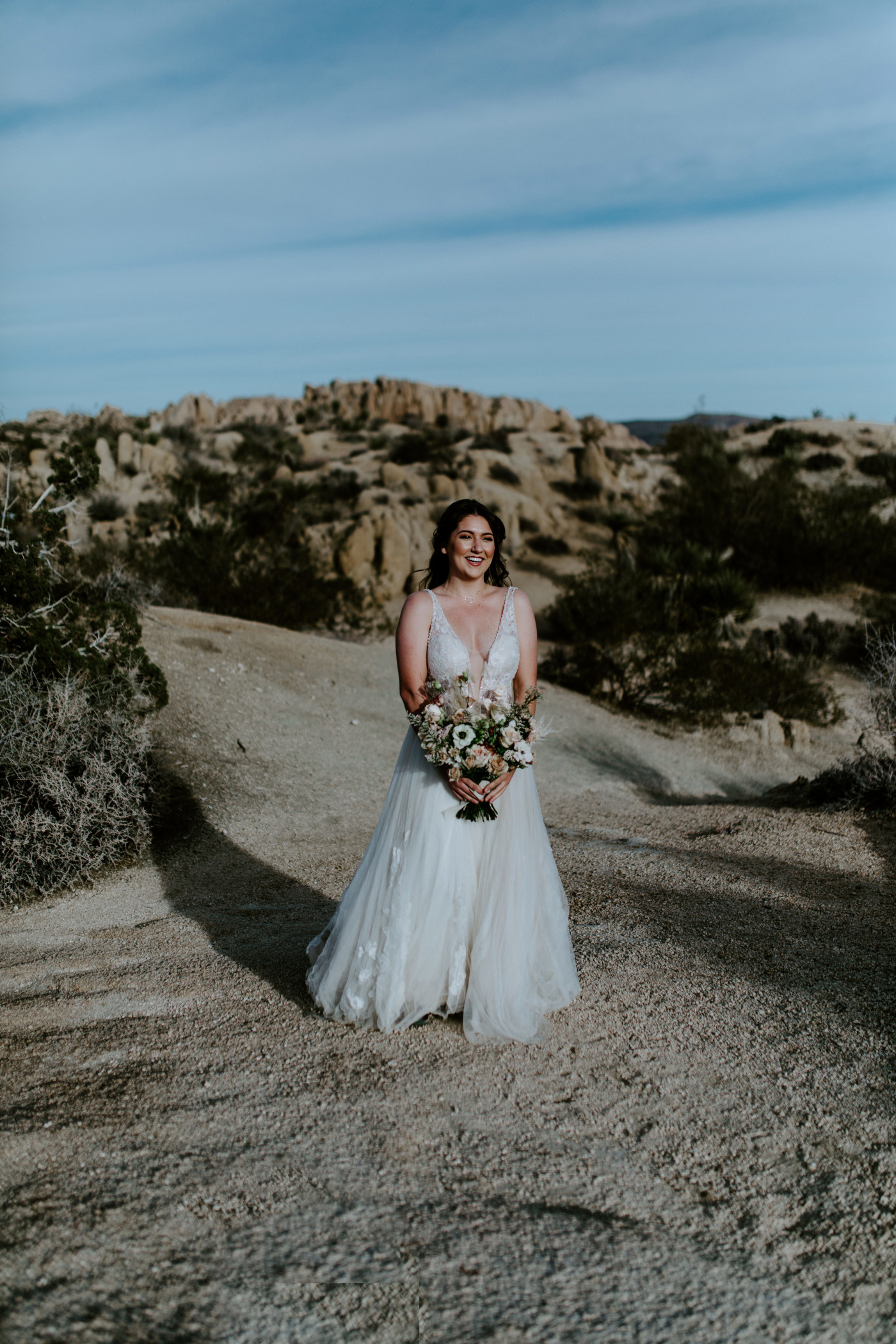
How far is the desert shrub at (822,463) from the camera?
32.3 meters

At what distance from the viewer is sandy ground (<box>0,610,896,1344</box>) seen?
7.92 ft

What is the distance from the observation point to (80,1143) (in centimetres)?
308

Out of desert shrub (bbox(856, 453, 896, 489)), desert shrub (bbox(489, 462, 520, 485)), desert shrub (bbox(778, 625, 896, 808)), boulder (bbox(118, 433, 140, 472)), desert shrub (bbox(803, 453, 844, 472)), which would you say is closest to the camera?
desert shrub (bbox(778, 625, 896, 808))

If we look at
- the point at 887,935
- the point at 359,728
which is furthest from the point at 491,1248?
the point at 359,728

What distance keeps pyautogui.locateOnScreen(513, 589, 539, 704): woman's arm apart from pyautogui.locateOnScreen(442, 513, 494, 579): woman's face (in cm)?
21

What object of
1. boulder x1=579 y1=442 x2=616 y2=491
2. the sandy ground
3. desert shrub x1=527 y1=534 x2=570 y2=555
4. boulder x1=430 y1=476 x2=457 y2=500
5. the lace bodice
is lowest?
the sandy ground

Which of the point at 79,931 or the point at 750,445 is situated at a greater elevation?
the point at 750,445

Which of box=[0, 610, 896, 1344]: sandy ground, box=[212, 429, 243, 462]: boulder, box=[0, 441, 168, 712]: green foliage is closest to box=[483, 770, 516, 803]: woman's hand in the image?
box=[0, 610, 896, 1344]: sandy ground

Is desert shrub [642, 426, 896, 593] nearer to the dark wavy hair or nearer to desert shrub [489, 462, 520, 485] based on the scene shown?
desert shrub [489, 462, 520, 485]

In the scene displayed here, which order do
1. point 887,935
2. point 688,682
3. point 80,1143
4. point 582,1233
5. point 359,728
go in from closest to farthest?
1. point 582,1233
2. point 80,1143
3. point 887,935
4. point 359,728
5. point 688,682

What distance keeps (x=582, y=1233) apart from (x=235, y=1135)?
3.84ft

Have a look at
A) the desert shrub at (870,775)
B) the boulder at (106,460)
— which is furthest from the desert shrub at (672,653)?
the boulder at (106,460)

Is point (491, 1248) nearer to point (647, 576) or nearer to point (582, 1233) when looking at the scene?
point (582, 1233)

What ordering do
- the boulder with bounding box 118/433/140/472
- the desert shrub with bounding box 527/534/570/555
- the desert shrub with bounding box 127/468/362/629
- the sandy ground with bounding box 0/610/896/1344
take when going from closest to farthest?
the sandy ground with bounding box 0/610/896/1344
the desert shrub with bounding box 127/468/362/629
the desert shrub with bounding box 527/534/570/555
the boulder with bounding box 118/433/140/472
